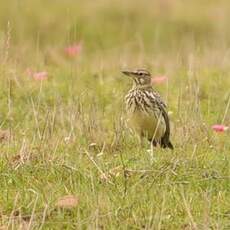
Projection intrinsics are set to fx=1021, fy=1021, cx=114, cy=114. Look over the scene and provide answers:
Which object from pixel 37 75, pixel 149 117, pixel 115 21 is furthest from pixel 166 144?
pixel 115 21

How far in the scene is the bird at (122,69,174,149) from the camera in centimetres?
866

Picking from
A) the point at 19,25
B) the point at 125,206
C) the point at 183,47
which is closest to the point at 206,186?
the point at 125,206

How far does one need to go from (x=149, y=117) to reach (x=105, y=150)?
0.49 metres

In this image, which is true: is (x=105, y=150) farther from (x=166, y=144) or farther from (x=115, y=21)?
(x=115, y=21)

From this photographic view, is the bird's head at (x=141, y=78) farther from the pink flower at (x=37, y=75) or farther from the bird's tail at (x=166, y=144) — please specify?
the pink flower at (x=37, y=75)

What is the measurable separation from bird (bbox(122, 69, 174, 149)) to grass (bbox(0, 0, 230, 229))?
5.0 inches

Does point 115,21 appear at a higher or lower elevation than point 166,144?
lower

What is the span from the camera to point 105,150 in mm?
8508

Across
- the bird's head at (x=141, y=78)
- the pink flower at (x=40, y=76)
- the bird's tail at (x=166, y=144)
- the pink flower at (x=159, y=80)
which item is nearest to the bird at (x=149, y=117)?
the bird's tail at (x=166, y=144)

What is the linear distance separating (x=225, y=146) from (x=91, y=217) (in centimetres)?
234

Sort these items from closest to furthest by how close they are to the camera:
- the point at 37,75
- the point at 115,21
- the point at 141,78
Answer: the point at 141,78
the point at 37,75
the point at 115,21

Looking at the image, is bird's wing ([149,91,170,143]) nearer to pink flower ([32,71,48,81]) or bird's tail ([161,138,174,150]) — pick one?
bird's tail ([161,138,174,150])

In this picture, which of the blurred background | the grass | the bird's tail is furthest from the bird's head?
the blurred background

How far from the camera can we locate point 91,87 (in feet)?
36.2
